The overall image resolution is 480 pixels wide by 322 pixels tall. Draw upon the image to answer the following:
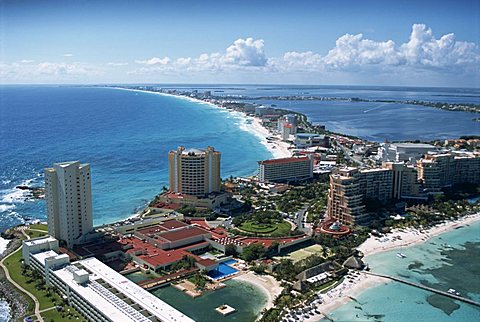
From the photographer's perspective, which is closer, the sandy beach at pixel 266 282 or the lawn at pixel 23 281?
the lawn at pixel 23 281

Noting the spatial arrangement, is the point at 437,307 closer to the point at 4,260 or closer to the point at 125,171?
the point at 4,260

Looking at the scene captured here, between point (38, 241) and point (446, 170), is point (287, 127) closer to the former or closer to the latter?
point (446, 170)

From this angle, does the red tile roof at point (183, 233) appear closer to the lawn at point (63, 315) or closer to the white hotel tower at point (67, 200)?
the white hotel tower at point (67, 200)

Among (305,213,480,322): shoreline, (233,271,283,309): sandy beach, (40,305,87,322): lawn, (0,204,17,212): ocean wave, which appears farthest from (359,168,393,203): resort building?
(0,204,17,212): ocean wave

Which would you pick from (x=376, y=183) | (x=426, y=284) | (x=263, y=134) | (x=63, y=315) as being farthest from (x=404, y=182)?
(x=263, y=134)

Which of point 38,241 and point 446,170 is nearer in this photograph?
point 38,241

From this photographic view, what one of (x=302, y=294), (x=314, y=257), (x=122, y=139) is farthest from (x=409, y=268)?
(x=122, y=139)

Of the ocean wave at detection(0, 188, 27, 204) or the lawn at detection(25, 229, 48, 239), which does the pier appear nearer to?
the lawn at detection(25, 229, 48, 239)

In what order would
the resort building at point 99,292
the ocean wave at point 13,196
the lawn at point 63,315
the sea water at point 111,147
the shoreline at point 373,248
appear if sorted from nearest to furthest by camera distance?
the resort building at point 99,292, the lawn at point 63,315, the shoreline at point 373,248, the ocean wave at point 13,196, the sea water at point 111,147

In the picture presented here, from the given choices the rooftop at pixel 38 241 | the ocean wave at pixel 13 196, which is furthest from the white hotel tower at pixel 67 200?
the ocean wave at pixel 13 196
